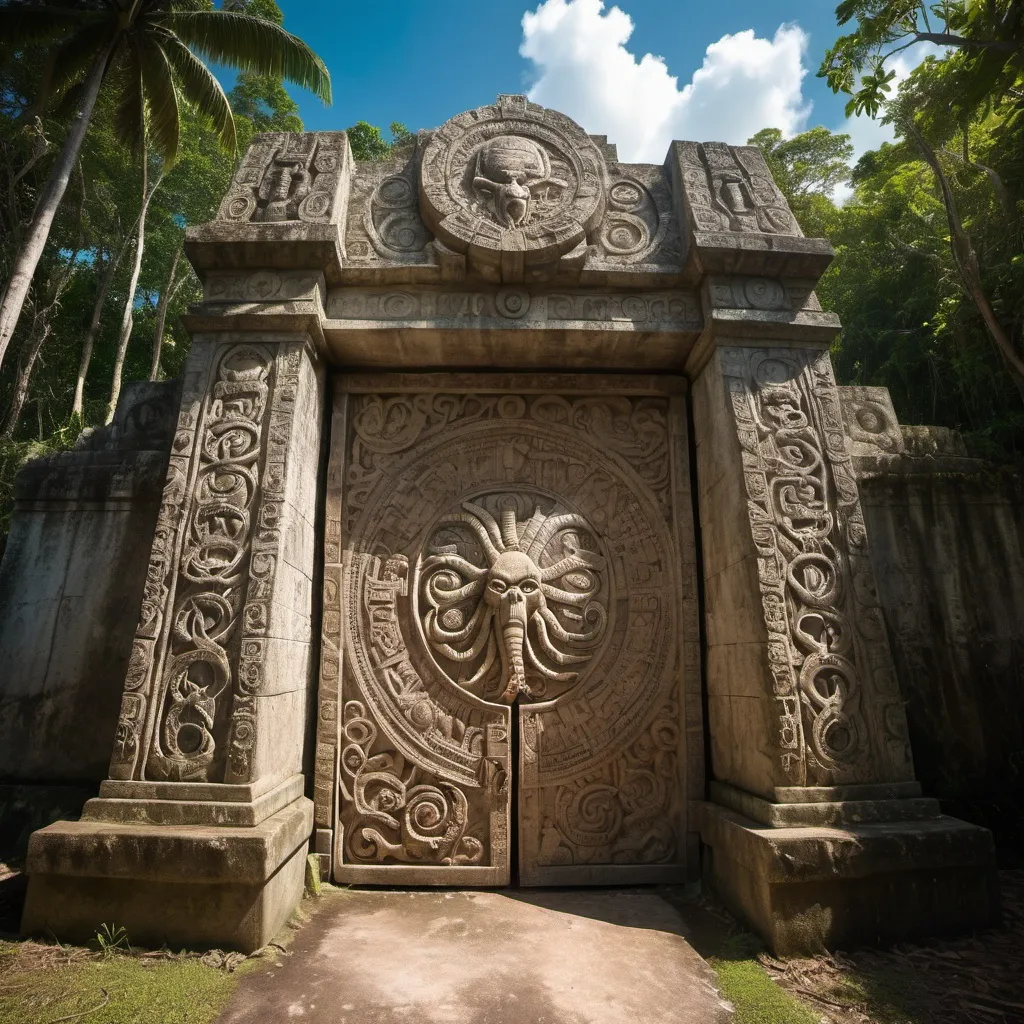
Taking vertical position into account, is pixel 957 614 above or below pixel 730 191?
below

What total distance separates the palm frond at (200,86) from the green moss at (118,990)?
11.8 metres

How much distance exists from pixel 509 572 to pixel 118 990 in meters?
3.19

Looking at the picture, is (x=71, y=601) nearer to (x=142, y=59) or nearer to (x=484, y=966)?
(x=484, y=966)

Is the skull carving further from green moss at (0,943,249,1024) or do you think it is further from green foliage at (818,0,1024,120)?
green moss at (0,943,249,1024)

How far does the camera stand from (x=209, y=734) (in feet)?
12.4

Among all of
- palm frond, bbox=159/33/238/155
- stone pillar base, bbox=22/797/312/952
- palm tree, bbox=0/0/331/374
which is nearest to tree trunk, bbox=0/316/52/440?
palm tree, bbox=0/0/331/374

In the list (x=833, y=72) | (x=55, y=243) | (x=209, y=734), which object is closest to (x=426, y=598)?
(x=209, y=734)

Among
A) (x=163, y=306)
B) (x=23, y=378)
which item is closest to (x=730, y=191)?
(x=23, y=378)

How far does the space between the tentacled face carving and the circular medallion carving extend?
83.5 inches

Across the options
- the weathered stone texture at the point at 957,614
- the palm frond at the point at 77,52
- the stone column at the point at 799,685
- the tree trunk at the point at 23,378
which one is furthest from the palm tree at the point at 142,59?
the weathered stone texture at the point at 957,614

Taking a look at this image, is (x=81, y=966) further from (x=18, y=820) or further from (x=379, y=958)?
(x=18, y=820)

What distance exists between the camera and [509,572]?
4871 millimetres

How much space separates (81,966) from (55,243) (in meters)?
16.7

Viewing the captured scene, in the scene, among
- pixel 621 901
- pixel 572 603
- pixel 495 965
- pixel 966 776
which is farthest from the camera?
pixel 572 603
